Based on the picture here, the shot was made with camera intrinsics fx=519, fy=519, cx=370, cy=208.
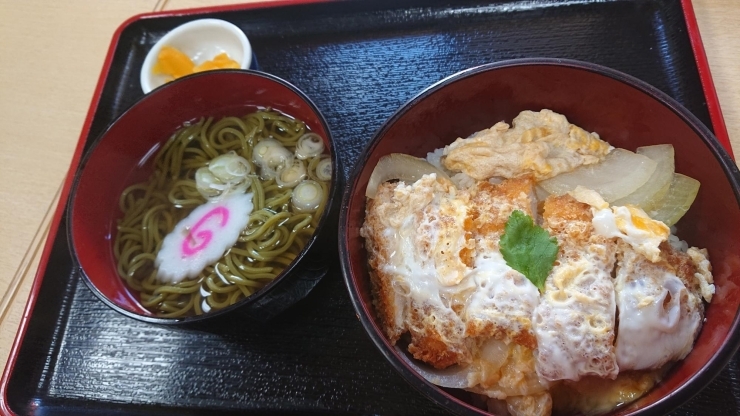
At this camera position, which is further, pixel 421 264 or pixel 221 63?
pixel 221 63

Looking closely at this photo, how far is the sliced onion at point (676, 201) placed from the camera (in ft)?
4.54

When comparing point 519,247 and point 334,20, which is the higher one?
point 334,20

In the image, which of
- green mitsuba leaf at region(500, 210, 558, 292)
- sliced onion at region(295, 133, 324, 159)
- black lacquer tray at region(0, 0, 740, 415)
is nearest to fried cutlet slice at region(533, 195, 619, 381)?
green mitsuba leaf at region(500, 210, 558, 292)

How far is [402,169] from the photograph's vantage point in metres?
1.56

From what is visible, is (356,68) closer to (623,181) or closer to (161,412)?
(623,181)

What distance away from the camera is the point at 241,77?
186 centimetres

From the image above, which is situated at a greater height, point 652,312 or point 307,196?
point 652,312

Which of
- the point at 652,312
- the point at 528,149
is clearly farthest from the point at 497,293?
the point at 528,149

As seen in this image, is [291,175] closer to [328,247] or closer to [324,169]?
[324,169]

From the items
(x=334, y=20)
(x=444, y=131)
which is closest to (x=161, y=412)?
(x=444, y=131)

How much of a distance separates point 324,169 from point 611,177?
921mm

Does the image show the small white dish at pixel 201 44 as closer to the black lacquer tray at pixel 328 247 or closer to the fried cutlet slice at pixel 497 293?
the black lacquer tray at pixel 328 247

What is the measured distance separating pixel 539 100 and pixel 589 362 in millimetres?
801

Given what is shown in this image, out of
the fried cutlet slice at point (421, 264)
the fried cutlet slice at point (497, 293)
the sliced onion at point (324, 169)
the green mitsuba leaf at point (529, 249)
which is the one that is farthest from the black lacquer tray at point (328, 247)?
the green mitsuba leaf at point (529, 249)
